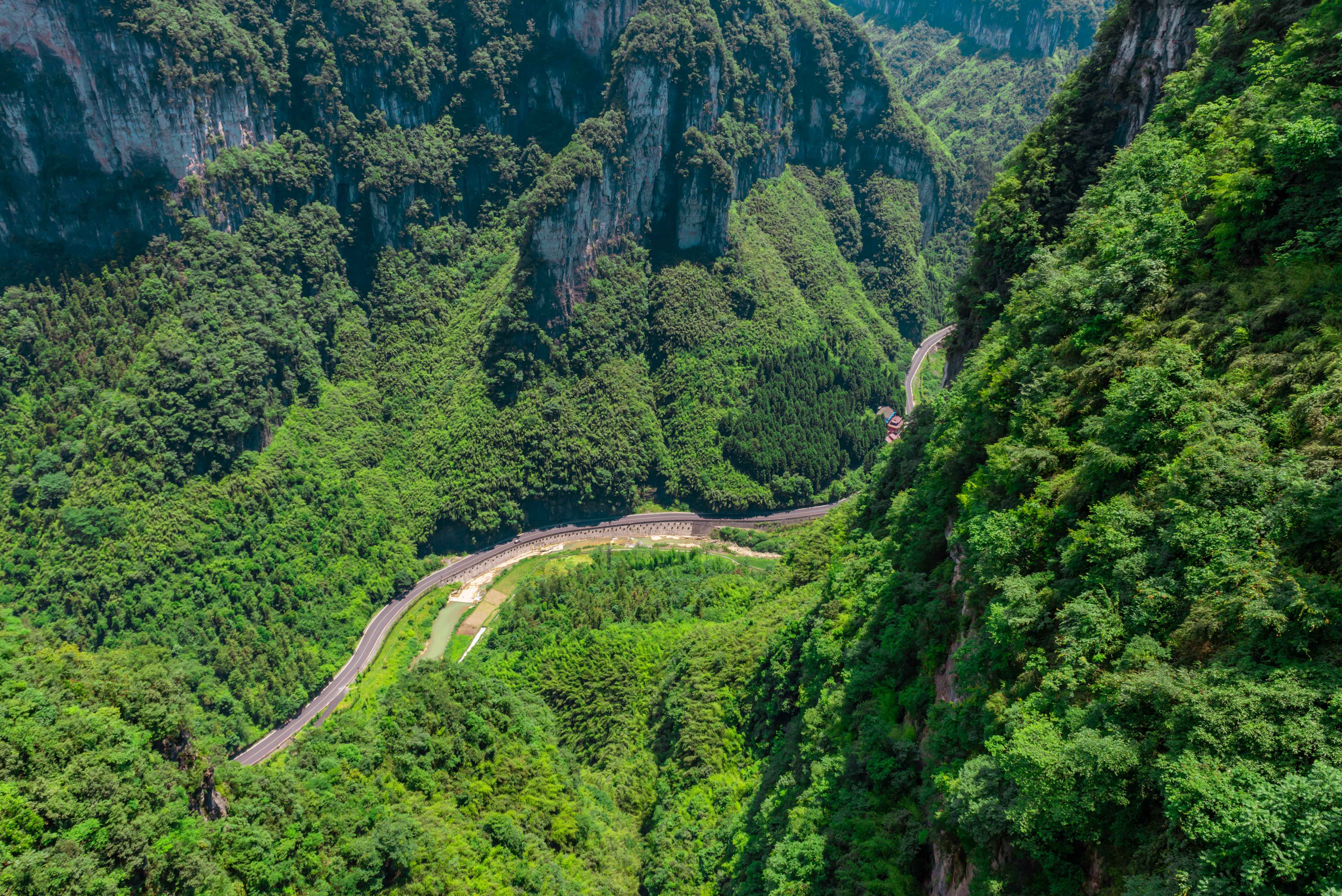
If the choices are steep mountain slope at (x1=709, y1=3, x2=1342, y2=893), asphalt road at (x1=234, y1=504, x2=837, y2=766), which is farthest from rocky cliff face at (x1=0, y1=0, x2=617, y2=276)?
steep mountain slope at (x1=709, y1=3, x2=1342, y2=893)

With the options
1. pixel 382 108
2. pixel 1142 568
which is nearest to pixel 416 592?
pixel 382 108

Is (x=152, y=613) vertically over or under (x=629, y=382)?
under

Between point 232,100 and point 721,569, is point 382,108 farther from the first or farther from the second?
point 721,569

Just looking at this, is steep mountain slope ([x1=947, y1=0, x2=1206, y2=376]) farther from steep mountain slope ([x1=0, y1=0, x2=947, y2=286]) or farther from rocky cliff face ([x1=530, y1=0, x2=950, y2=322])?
steep mountain slope ([x1=0, y1=0, x2=947, y2=286])

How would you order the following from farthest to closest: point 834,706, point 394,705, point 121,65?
1. point 121,65
2. point 394,705
3. point 834,706

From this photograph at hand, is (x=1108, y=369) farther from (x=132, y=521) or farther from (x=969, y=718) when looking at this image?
(x=132, y=521)

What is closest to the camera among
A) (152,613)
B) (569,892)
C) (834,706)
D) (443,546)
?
(834,706)

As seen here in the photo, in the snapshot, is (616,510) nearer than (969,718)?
No

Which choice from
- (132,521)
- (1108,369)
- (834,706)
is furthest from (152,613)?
(1108,369)
